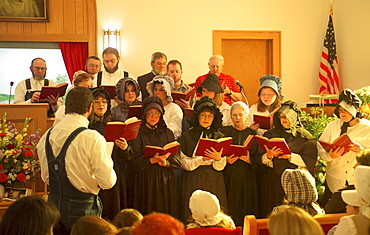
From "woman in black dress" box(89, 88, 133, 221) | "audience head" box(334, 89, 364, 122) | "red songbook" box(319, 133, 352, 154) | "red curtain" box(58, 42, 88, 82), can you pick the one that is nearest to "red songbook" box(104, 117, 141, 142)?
"woman in black dress" box(89, 88, 133, 221)

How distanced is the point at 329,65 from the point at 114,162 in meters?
5.61

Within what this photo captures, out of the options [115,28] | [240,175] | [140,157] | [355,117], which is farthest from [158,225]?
[115,28]

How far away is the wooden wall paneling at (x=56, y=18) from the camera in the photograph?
889cm

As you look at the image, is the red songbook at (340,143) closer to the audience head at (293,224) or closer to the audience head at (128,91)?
the audience head at (128,91)

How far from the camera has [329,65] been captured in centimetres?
949

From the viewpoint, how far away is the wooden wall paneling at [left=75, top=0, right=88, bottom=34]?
29.3ft

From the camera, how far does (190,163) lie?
17.3 ft

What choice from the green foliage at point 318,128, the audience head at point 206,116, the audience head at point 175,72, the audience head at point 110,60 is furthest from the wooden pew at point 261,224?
the audience head at point 110,60

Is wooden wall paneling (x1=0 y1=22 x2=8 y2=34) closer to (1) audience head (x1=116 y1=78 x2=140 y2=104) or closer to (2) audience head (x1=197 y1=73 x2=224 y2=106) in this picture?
(1) audience head (x1=116 y1=78 x2=140 y2=104)

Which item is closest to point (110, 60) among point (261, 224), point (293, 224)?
point (261, 224)

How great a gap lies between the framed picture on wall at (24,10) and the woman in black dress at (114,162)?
4175mm

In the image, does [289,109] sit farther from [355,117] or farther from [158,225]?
[158,225]

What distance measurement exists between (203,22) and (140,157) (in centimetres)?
471

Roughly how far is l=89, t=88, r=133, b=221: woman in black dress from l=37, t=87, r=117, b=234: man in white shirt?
1.23 m
